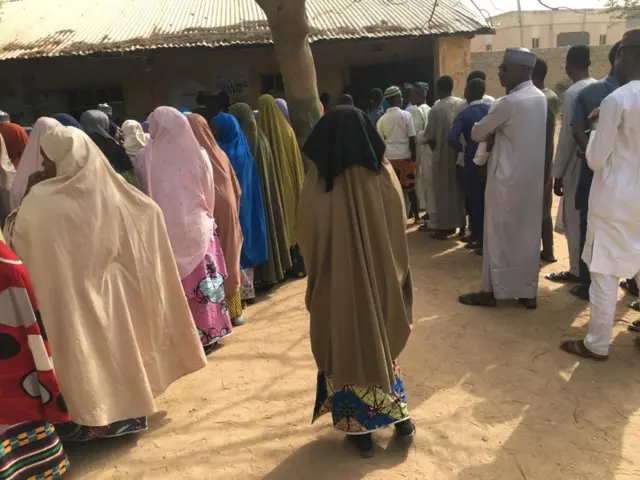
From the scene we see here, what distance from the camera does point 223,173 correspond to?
418cm

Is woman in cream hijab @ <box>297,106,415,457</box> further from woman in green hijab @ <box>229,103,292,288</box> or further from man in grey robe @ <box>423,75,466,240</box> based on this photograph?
man in grey robe @ <box>423,75,466,240</box>

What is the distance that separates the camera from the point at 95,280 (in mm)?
2717

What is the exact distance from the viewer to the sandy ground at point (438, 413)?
2.66 meters

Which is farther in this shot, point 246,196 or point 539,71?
point 539,71

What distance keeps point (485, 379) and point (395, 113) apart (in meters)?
3.89

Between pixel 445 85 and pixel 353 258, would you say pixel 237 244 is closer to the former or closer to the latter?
pixel 353 258

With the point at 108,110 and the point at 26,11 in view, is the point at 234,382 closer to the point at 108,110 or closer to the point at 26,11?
the point at 108,110

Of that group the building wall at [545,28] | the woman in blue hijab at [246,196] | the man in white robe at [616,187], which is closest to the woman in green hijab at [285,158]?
the woman in blue hijab at [246,196]

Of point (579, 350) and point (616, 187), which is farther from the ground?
point (616, 187)

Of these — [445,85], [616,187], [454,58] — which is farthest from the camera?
[454,58]

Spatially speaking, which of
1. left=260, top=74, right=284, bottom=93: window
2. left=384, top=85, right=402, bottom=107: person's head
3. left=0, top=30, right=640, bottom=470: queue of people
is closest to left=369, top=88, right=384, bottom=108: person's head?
left=384, top=85, right=402, bottom=107: person's head

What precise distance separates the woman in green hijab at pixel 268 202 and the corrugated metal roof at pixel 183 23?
16.8 ft

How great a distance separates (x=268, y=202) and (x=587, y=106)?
9.21ft

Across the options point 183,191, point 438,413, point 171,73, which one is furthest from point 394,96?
point 171,73
